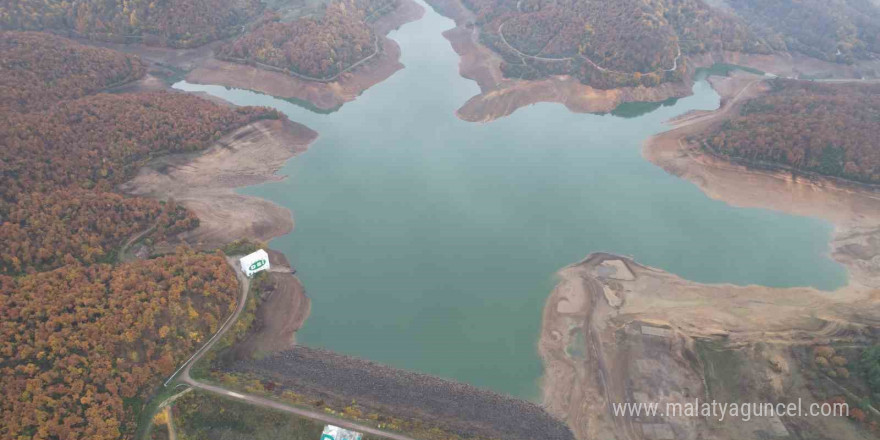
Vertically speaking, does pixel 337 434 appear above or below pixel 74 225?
below

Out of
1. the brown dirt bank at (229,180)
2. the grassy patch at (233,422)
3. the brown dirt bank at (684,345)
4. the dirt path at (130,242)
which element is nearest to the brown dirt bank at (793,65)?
the brown dirt bank at (684,345)

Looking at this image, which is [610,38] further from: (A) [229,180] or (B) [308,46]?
(A) [229,180]

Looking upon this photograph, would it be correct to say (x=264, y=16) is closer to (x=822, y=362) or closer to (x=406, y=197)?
(x=406, y=197)

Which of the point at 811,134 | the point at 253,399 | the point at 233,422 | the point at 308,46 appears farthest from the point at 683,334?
the point at 308,46

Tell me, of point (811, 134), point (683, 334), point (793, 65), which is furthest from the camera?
point (793, 65)

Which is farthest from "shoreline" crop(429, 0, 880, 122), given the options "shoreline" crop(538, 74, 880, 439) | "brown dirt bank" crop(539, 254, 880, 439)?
"brown dirt bank" crop(539, 254, 880, 439)

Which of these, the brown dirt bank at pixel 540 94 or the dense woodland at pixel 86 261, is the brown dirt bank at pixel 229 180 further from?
the brown dirt bank at pixel 540 94
